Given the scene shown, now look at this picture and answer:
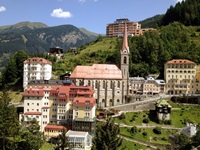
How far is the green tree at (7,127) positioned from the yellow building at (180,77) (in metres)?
57.7

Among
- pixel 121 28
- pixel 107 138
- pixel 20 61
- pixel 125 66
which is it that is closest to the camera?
pixel 107 138

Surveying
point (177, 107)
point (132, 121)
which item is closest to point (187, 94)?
point (177, 107)

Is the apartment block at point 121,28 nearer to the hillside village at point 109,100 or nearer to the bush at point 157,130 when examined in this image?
the hillside village at point 109,100

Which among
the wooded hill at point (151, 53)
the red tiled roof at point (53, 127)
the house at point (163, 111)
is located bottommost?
the red tiled roof at point (53, 127)

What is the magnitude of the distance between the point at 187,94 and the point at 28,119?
162 feet

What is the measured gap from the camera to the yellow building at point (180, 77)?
9119cm

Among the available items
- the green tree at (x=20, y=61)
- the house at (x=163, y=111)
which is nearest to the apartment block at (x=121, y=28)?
the green tree at (x=20, y=61)

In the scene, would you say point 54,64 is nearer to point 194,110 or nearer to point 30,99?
point 30,99

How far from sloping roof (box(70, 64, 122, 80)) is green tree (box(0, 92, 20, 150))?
125ft

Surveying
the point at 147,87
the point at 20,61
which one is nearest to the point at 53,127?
the point at 147,87

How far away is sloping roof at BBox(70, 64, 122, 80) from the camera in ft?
281

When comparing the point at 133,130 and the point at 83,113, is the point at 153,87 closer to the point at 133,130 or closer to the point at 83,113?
the point at 133,130

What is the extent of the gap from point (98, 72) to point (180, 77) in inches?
1097

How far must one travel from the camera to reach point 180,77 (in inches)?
3629
